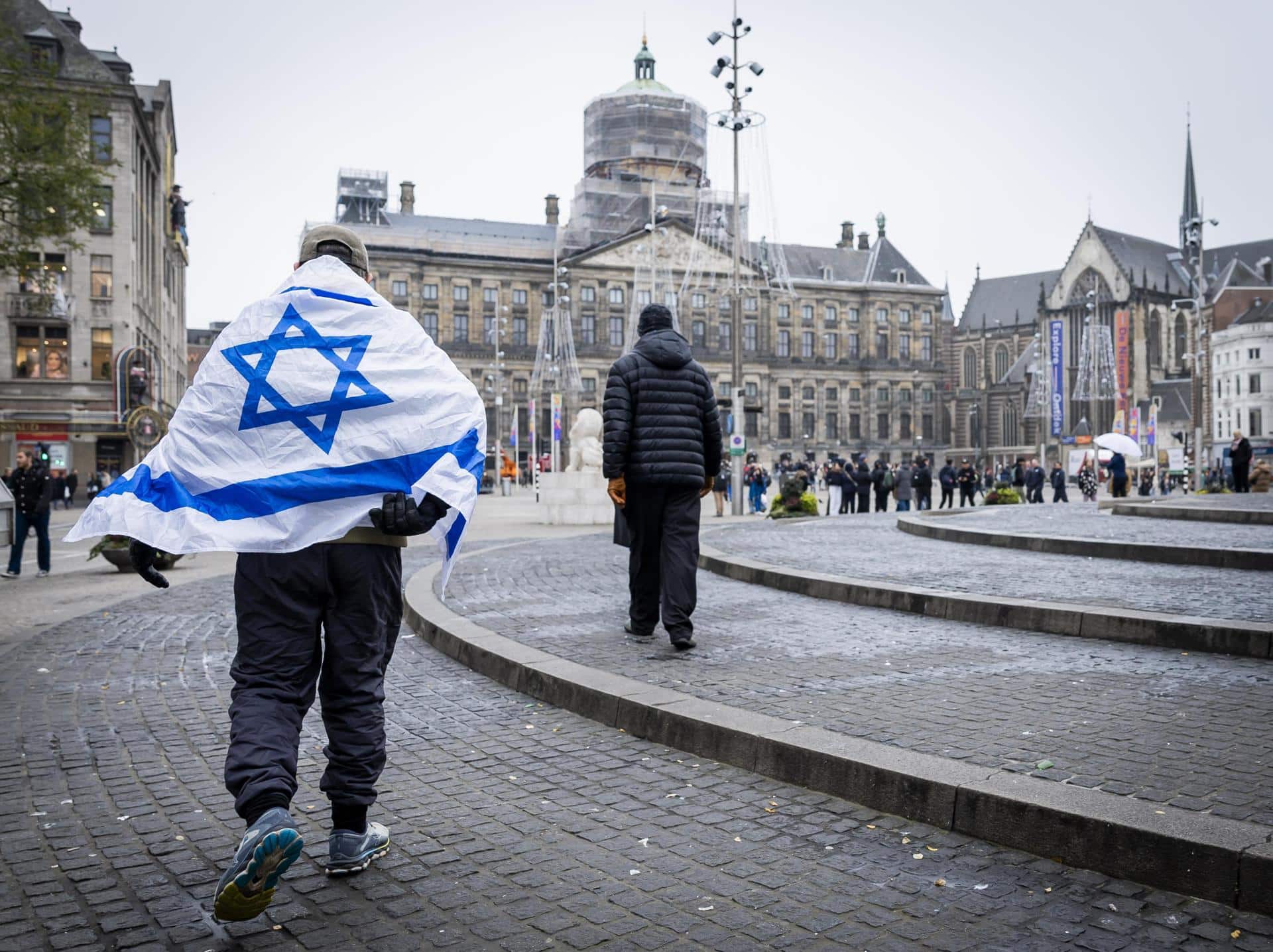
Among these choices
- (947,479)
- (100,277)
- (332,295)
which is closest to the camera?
(332,295)

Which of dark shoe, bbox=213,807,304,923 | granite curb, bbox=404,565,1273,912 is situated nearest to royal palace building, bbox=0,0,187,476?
granite curb, bbox=404,565,1273,912

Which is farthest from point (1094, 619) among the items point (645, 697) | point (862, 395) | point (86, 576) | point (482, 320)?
point (862, 395)

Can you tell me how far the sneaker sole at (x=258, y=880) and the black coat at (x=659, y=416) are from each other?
12.4ft

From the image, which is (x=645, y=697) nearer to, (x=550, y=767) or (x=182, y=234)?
(x=550, y=767)

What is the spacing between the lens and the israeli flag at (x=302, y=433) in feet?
10.7

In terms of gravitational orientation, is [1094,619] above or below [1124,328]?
below

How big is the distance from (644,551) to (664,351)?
124 centimetres

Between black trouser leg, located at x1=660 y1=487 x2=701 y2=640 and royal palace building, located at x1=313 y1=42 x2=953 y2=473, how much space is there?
61065 mm

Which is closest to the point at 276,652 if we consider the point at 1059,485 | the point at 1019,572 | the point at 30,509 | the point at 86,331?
the point at 1019,572

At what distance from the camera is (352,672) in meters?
3.23

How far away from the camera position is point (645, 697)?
195 inches

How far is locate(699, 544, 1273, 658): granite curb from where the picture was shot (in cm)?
614

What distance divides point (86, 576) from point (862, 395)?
94086 mm

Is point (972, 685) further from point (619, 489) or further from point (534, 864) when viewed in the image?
point (534, 864)
